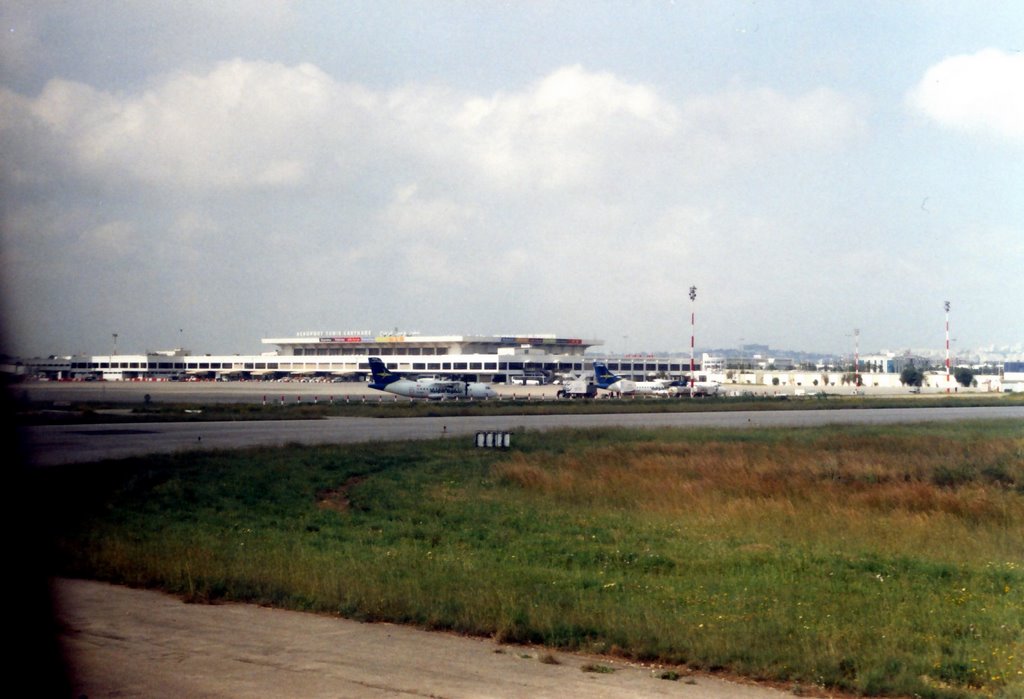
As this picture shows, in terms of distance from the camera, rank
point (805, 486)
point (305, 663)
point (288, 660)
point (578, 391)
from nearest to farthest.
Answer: point (305, 663), point (288, 660), point (805, 486), point (578, 391)

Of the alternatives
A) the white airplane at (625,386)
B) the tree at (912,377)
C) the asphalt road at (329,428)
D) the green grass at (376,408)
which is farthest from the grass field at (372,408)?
the tree at (912,377)

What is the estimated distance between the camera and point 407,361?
145 metres

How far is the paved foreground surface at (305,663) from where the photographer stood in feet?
28.6

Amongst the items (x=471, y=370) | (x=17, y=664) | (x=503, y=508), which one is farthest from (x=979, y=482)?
(x=471, y=370)

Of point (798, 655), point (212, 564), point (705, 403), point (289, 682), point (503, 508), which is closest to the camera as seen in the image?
point (289, 682)

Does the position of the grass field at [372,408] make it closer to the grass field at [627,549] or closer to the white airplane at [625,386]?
the white airplane at [625,386]

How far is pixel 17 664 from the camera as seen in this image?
938cm

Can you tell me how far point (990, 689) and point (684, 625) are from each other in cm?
317

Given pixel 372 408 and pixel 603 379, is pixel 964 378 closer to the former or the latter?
pixel 603 379

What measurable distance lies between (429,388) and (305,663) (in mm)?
77420

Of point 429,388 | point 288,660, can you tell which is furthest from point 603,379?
point 288,660

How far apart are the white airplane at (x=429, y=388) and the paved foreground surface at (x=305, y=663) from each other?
74.1m

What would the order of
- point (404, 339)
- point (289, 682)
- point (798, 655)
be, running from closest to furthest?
point (289, 682)
point (798, 655)
point (404, 339)

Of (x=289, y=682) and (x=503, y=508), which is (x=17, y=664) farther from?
(x=503, y=508)
